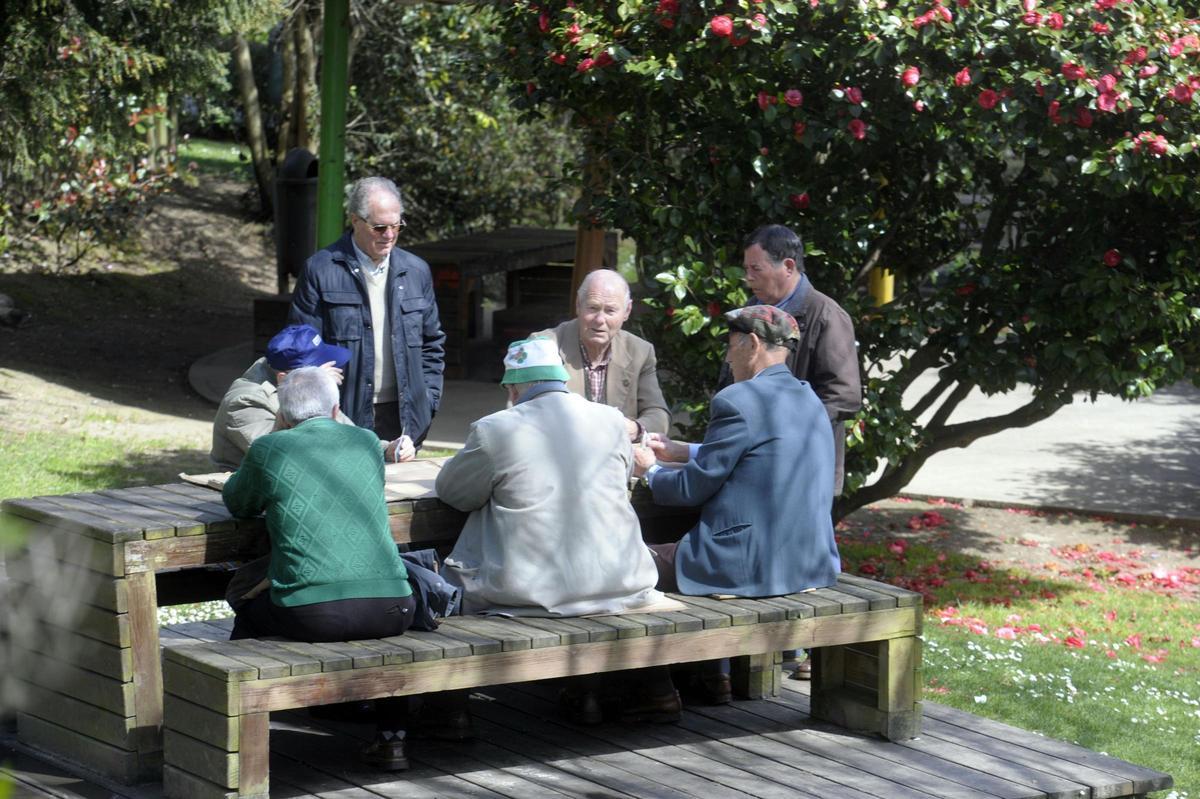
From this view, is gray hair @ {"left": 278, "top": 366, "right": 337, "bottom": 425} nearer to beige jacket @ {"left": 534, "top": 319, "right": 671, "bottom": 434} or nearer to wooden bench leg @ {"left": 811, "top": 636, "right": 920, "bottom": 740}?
beige jacket @ {"left": 534, "top": 319, "right": 671, "bottom": 434}

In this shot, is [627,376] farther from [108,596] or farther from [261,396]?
[108,596]

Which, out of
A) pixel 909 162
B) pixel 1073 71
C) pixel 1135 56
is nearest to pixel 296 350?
pixel 1073 71

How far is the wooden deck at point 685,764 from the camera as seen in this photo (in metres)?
4.73

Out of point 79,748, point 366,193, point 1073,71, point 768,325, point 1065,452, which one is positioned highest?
point 1073,71

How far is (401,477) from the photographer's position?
545 centimetres

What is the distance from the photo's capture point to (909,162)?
8195 mm

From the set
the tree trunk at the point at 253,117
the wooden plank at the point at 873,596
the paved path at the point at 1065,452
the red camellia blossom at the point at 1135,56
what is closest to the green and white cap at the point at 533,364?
the wooden plank at the point at 873,596

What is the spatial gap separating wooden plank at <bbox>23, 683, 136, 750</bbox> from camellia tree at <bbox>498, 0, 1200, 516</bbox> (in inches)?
126

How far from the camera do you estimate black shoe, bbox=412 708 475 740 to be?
17.0ft

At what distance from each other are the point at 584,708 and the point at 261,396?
57.6 inches

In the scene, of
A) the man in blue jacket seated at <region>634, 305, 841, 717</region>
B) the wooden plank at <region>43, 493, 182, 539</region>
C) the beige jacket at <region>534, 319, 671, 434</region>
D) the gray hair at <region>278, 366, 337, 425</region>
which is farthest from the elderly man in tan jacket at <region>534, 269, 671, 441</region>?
the wooden plank at <region>43, 493, 182, 539</region>

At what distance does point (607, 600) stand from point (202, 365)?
9.92 metres

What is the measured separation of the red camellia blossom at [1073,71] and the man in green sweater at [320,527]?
376 cm

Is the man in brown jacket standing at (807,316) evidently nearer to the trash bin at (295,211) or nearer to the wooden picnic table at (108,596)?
the wooden picnic table at (108,596)
